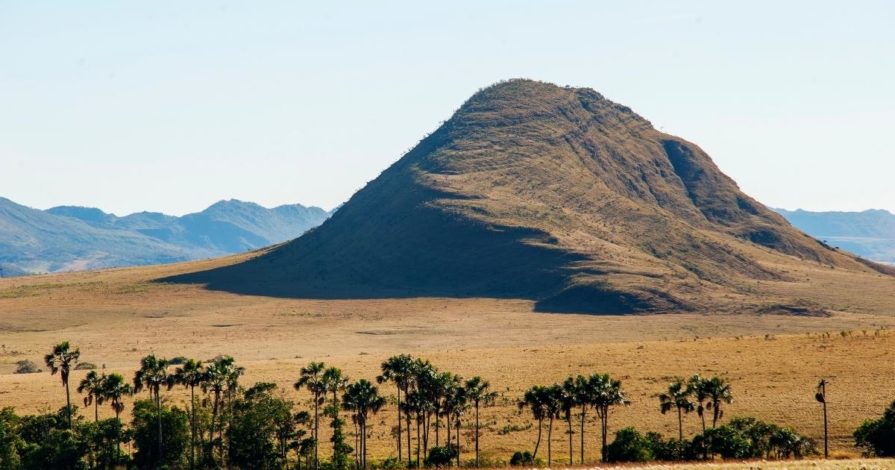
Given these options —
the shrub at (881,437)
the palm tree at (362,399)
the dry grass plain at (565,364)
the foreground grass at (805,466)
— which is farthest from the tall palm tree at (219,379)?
the shrub at (881,437)

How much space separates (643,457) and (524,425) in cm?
2663

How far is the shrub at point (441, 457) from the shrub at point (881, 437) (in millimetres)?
35385

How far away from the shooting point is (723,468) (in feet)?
175

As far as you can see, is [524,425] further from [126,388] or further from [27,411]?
[27,411]

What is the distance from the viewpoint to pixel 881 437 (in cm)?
7931

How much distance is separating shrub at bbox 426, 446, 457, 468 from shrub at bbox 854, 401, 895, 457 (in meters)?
35.4

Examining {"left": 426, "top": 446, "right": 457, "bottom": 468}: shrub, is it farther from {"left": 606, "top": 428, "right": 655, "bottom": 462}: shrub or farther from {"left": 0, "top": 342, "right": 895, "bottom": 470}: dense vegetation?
{"left": 606, "top": 428, "right": 655, "bottom": 462}: shrub

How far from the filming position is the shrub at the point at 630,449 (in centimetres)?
8275

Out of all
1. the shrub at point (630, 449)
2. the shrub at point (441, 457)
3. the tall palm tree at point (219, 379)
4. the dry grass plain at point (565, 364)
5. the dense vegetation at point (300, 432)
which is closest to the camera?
the shrub at point (630, 449)

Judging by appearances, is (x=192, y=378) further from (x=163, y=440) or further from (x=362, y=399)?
(x=362, y=399)

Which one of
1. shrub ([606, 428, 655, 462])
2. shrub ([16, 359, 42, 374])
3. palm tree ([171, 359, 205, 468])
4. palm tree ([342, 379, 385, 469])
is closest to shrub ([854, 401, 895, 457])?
shrub ([606, 428, 655, 462])

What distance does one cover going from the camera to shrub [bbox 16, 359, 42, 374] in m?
156

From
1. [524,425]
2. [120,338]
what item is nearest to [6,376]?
[120,338]

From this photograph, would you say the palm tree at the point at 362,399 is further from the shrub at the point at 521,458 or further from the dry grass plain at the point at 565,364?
the shrub at the point at 521,458
